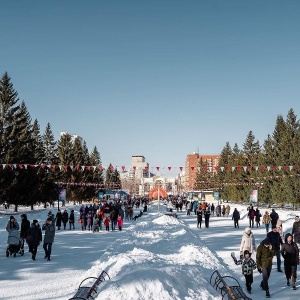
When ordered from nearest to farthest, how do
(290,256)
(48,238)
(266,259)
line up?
(266,259) < (290,256) < (48,238)

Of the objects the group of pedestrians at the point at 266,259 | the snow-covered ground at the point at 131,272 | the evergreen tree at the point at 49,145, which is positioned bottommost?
the snow-covered ground at the point at 131,272

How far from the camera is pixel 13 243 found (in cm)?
1442

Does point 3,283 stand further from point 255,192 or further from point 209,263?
point 255,192

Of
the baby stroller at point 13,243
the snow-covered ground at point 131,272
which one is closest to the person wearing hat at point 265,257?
the snow-covered ground at point 131,272

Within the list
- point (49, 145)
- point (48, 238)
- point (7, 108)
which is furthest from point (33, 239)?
point (49, 145)

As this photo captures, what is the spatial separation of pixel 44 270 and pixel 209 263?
5.39m

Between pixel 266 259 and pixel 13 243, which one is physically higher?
pixel 266 259

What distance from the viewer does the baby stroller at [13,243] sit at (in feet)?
47.0

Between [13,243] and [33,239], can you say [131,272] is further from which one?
[13,243]

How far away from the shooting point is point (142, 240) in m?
18.9

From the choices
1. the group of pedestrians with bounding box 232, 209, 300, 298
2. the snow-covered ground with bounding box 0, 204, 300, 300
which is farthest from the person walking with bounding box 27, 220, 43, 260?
the group of pedestrians with bounding box 232, 209, 300, 298

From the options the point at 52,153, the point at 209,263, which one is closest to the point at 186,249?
the point at 209,263

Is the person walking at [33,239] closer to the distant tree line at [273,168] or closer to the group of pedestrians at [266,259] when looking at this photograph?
the group of pedestrians at [266,259]

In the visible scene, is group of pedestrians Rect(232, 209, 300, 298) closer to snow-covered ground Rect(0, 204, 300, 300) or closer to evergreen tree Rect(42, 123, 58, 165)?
snow-covered ground Rect(0, 204, 300, 300)
